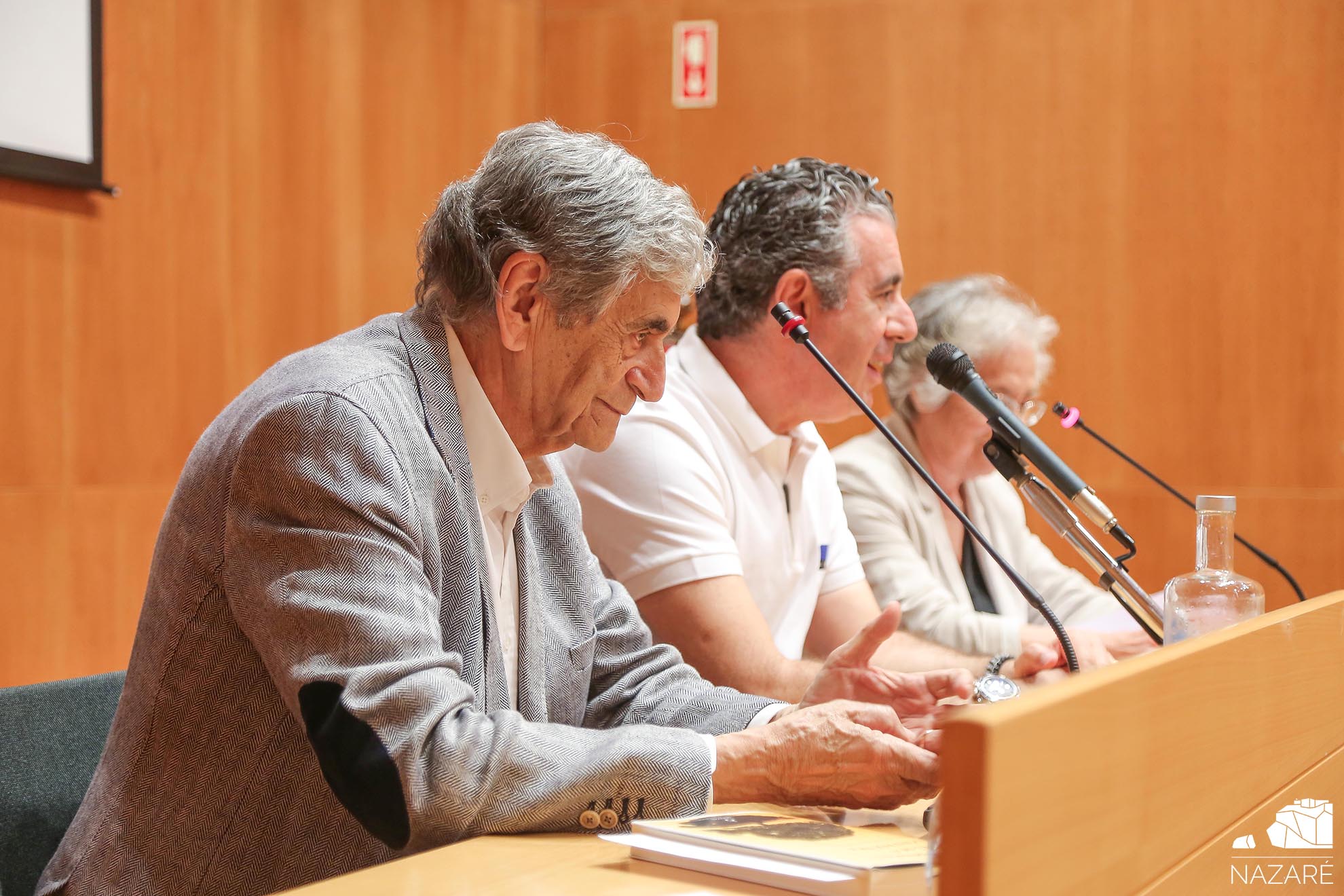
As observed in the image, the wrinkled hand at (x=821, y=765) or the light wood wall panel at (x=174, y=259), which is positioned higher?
the light wood wall panel at (x=174, y=259)

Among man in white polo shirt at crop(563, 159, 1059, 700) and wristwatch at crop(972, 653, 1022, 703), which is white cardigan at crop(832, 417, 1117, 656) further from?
wristwatch at crop(972, 653, 1022, 703)

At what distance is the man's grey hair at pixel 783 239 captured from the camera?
2.38 meters

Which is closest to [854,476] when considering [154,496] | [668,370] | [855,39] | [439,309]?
[668,370]

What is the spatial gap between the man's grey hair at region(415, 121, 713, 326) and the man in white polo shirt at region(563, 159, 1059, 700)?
0.65 metres

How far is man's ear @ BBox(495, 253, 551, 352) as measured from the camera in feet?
4.80

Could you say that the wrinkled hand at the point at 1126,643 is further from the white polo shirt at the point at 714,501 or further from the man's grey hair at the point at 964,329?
the man's grey hair at the point at 964,329

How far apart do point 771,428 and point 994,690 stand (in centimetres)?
82

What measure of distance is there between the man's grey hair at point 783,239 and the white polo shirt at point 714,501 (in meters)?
0.09

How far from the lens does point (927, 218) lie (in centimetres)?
420

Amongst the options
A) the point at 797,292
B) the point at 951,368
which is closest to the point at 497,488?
the point at 951,368

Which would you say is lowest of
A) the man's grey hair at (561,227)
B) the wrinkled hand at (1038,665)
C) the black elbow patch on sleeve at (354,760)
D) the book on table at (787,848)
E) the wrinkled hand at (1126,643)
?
the wrinkled hand at (1126,643)

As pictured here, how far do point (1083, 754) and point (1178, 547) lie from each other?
137 inches

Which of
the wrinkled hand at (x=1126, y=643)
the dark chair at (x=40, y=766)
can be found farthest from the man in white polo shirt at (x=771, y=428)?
the dark chair at (x=40, y=766)
